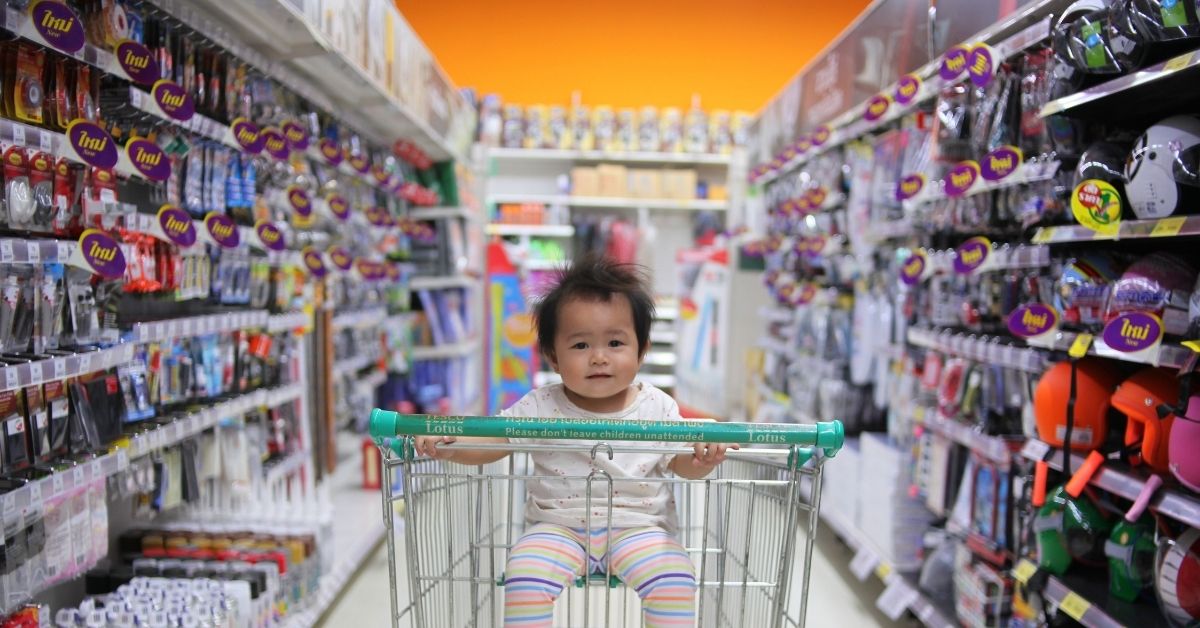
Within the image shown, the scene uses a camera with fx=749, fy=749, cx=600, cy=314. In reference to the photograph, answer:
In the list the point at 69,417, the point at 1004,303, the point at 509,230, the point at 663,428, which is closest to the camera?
the point at 663,428

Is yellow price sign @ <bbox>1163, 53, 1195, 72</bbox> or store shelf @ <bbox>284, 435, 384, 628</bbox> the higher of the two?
yellow price sign @ <bbox>1163, 53, 1195, 72</bbox>

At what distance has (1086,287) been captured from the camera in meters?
2.00

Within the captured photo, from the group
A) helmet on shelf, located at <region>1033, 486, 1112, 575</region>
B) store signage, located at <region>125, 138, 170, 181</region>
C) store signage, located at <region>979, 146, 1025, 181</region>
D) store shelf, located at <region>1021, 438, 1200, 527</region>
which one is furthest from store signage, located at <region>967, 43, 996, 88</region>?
store signage, located at <region>125, 138, 170, 181</region>

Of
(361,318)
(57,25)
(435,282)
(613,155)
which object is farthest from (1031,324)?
(613,155)

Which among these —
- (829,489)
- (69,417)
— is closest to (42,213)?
(69,417)

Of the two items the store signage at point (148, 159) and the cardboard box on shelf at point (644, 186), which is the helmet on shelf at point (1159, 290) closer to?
the store signage at point (148, 159)

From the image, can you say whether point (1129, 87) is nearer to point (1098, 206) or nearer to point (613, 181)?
point (1098, 206)

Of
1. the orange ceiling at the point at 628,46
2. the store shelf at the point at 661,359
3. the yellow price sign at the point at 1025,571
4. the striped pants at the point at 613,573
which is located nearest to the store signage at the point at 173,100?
the striped pants at the point at 613,573

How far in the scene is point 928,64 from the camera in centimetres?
294

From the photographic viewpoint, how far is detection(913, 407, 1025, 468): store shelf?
7.91ft

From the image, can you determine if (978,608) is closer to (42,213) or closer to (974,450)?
(974,450)

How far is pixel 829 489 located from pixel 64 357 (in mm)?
3473

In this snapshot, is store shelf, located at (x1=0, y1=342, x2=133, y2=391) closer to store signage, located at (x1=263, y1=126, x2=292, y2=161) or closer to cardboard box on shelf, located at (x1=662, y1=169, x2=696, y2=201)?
store signage, located at (x1=263, y1=126, x2=292, y2=161)

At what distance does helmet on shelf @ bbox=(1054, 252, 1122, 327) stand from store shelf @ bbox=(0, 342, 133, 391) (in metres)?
2.50
